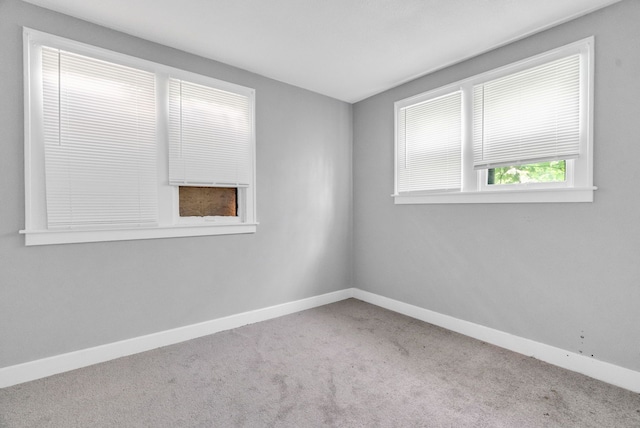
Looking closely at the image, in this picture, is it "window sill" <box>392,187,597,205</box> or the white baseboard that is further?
"window sill" <box>392,187,597,205</box>

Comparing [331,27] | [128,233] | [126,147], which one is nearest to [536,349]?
[331,27]

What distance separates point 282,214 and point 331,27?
1.89 m

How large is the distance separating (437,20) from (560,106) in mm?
1138

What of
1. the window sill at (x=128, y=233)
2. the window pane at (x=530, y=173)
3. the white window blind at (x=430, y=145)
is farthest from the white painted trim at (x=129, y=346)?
the window pane at (x=530, y=173)

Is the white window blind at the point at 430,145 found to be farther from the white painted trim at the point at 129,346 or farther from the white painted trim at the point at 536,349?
the white painted trim at the point at 129,346

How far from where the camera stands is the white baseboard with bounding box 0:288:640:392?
2.12 meters

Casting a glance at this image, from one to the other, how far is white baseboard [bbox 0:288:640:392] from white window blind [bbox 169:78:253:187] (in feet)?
4.48

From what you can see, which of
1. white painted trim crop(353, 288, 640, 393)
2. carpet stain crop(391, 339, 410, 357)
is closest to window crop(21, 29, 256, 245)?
carpet stain crop(391, 339, 410, 357)

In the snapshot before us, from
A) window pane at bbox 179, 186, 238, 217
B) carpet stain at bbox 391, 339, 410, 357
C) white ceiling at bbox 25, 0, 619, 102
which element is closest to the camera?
white ceiling at bbox 25, 0, 619, 102

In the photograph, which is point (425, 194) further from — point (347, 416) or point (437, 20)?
point (347, 416)

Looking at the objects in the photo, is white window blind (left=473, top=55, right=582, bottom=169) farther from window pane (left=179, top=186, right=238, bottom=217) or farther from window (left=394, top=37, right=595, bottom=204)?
window pane (left=179, top=186, right=238, bottom=217)

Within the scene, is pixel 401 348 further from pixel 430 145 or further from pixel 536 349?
pixel 430 145

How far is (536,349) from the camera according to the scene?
249cm

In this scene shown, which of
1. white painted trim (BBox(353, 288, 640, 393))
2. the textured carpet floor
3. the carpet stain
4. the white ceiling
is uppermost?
the white ceiling
